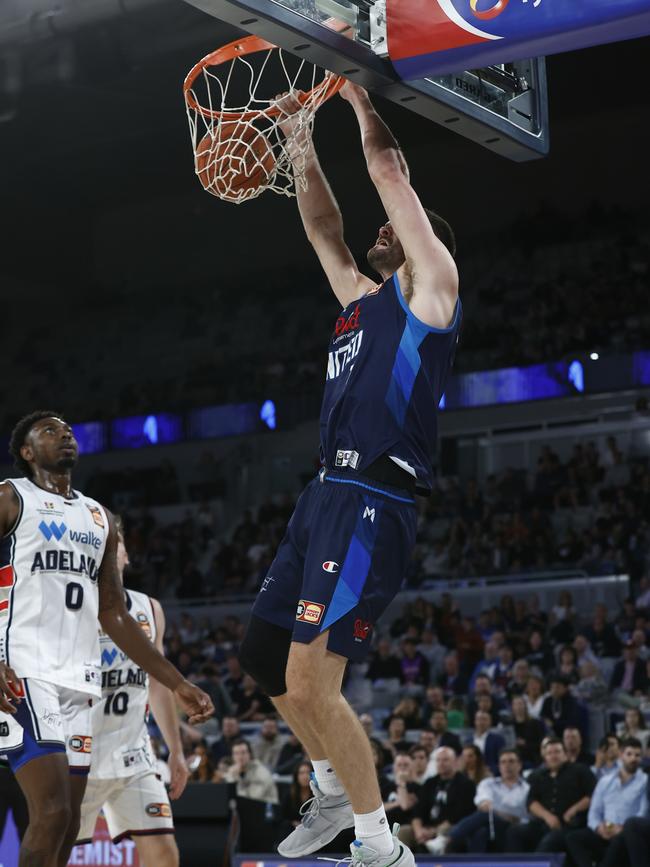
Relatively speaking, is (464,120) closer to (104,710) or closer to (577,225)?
(104,710)

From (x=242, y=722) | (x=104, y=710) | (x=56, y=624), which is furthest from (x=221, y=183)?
(x=242, y=722)

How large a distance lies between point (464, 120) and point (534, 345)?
19.5 meters

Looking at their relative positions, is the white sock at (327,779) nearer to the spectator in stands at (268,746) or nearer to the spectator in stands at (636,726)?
the spectator in stands at (636,726)

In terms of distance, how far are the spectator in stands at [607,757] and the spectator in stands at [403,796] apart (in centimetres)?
165

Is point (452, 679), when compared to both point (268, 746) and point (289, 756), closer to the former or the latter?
point (268, 746)

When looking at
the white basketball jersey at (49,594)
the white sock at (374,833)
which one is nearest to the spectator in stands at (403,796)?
the white basketball jersey at (49,594)

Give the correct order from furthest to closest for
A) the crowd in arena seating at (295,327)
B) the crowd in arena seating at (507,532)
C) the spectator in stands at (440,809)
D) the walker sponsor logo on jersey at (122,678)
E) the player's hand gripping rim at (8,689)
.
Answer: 1. the crowd in arena seating at (295,327)
2. the crowd in arena seating at (507,532)
3. the spectator in stands at (440,809)
4. the walker sponsor logo on jersey at (122,678)
5. the player's hand gripping rim at (8,689)

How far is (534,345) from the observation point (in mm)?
24375

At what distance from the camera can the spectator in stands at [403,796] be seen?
11719mm

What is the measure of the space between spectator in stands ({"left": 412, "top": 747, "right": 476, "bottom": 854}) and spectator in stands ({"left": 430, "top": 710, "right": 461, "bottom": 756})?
736 mm

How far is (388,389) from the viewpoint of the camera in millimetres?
4945

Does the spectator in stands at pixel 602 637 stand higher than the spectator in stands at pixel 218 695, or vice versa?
the spectator in stands at pixel 602 637

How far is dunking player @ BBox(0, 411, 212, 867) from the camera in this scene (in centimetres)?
560

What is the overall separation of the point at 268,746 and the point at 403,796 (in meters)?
2.90
